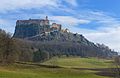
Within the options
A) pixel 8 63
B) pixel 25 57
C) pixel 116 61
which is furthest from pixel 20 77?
pixel 25 57

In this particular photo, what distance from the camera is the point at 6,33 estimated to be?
9725cm

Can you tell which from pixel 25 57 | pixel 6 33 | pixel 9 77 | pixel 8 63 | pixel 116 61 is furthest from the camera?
pixel 25 57

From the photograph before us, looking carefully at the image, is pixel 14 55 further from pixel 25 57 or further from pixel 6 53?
pixel 25 57

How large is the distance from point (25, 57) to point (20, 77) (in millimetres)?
103117

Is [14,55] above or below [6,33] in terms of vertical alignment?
below

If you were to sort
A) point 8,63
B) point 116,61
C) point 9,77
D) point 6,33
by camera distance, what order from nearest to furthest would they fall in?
1. point 9,77
2. point 8,63
3. point 6,33
4. point 116,61

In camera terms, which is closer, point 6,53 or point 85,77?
point 85,77

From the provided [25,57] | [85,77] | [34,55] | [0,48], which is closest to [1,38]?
[0,48]

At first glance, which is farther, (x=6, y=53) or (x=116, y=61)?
(x=116, y=61)

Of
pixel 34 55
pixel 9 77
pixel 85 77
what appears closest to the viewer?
pixel 9 77

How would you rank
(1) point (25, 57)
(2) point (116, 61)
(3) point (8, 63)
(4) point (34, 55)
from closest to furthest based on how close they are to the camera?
(3) point (8, 63) → (2) point (116, 61) → (1) point (25, 57) → (4) point (34, 55)

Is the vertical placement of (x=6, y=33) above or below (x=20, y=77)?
above

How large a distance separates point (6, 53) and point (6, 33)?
5.75m

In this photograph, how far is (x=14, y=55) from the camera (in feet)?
321
